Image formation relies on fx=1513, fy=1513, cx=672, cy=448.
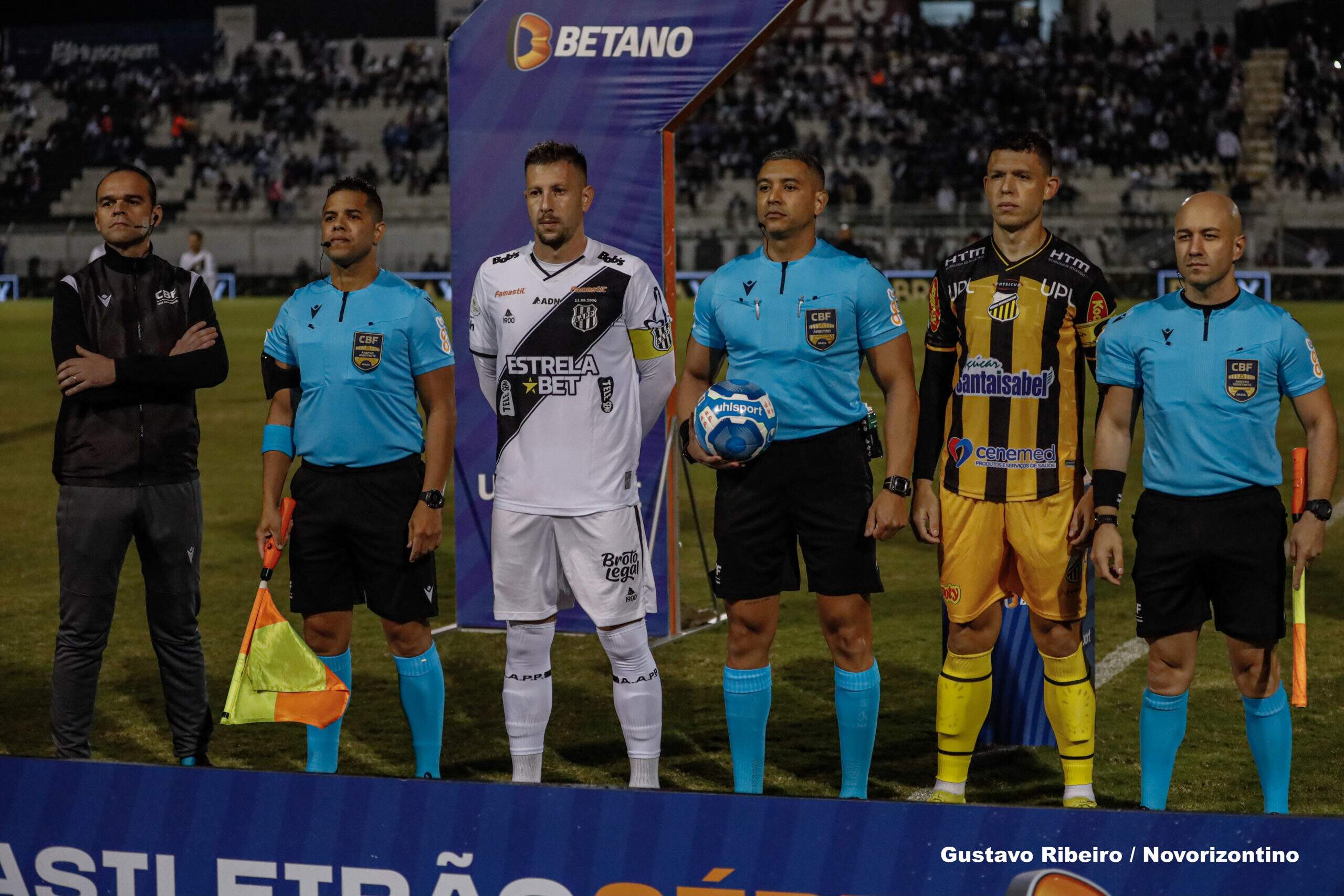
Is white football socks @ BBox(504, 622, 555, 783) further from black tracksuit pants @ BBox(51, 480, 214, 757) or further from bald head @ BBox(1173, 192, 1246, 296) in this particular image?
bald head @ BBox(1173, 192, 1246, 296)

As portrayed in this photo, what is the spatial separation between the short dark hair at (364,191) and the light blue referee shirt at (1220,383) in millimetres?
2465

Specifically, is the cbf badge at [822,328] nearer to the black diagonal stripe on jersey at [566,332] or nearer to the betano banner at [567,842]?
the black diagonal stripe on jersey at [566,332]

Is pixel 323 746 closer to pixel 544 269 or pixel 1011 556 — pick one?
pixel 544 269

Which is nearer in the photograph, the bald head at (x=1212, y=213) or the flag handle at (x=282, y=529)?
the bald head at (x=1212, y=213)

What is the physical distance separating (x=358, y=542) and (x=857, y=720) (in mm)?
1747

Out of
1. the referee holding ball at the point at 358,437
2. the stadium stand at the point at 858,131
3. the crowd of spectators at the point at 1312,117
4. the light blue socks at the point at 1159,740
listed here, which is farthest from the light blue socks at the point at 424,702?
the crowd of spectators at the point at 1312,117

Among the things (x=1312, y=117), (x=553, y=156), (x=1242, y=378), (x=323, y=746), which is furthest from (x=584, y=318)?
(x=1312, y=117)

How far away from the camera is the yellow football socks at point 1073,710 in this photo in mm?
4867

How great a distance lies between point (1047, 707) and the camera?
195 inches

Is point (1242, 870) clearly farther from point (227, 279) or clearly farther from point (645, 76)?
point (227, 279)

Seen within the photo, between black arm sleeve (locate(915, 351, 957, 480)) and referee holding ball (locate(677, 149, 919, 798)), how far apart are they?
0.14ft

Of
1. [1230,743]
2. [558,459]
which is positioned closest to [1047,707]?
[1230,743]

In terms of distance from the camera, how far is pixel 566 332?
477 cm

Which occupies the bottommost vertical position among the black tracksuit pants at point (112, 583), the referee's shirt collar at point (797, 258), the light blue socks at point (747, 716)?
the light blue socks at point (747, 716)
